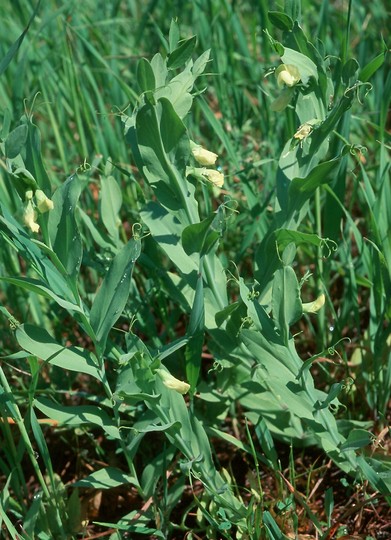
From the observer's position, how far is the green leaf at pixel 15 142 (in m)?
1.05

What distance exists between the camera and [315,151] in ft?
3.92

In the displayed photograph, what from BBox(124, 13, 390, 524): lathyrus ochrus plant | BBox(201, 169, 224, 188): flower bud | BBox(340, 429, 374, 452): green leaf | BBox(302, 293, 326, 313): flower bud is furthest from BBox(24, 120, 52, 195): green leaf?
BBox(340, 429, 374, 452): green leaf

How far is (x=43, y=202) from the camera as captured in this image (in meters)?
1.06

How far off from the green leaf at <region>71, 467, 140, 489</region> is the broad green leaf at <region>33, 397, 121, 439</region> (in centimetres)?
9

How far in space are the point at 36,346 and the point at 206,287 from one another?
0.31 metres

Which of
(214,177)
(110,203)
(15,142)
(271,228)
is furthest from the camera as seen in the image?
(110,203)

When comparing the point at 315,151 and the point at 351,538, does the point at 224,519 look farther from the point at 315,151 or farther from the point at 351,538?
the point at 315,151

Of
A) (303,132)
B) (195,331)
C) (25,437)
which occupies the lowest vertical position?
(25,437)

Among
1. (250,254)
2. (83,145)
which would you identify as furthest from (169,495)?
(83,145)

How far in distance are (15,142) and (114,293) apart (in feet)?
0.88

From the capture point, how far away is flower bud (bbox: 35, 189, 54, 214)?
1.06m

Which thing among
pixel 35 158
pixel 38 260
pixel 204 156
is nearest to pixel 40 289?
pixel 38 260

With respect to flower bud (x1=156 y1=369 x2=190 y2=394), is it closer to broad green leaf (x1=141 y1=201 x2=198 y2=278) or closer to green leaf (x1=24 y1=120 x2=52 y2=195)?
broad green leaf (x1=141 y1=201 x2=198 y2=278)

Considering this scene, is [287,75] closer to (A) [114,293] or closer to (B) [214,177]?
(B) [214,177]
